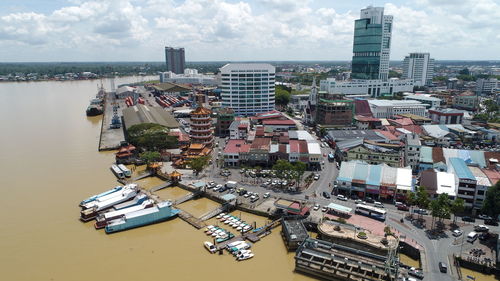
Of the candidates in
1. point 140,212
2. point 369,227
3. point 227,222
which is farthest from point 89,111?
point 369,227

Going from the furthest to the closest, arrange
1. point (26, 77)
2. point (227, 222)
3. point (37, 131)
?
point (26, 77) → point (37, 131) → point (227, 222)

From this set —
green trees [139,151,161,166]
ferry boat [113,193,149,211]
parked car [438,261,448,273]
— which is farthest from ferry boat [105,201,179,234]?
parked car [438,261,448,273]

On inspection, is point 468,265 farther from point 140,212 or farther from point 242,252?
point 140,212

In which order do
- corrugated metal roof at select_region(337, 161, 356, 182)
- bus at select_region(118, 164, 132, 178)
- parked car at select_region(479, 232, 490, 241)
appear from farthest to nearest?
bus at select_region(118, 164, 132, 178) < corrugated metal roof at select_region(337, 161, 356, 182) < parked car at select_region(479, 232, 490, 241)

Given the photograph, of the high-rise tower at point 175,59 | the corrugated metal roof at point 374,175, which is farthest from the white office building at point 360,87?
the high-rise tower at point 175,59

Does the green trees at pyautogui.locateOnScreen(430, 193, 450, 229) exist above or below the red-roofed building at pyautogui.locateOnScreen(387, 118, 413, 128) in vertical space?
below

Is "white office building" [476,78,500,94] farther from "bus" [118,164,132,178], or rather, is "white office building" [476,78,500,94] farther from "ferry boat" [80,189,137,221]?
"ferry boat" [80,189,137,221]
